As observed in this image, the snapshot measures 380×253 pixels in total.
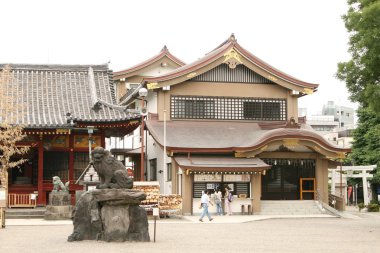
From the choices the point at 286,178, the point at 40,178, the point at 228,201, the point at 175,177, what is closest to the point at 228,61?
the point at 286,178

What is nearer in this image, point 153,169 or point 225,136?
point 225,136

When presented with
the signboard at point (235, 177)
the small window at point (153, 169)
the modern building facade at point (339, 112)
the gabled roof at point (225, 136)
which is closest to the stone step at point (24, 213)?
the gabled roof at point (225, 136)

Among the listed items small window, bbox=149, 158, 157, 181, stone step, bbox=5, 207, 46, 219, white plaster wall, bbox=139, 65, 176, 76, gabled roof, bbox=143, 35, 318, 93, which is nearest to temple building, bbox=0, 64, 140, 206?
stone step, bbox=5, 207, 46, 219

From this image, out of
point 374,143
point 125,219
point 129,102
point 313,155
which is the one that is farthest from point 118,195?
point 374,143

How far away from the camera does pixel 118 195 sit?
1873 centimetres

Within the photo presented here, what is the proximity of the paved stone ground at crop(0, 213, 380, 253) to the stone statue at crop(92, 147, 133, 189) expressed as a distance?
181 centimetres

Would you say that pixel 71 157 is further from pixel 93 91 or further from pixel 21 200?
pixel 93 91

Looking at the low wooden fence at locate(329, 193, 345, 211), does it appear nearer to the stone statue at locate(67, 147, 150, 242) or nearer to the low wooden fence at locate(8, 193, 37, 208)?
the low wooden fence at locate(8, 193, 37, 208)

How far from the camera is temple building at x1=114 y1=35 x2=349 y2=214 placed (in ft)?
120

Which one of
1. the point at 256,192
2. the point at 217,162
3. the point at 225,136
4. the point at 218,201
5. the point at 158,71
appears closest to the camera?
the point at 218,201

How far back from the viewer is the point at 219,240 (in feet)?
65.2

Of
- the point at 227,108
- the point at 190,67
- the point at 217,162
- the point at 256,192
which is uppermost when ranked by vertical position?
the point at 190,67

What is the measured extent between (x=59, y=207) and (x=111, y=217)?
472 inches

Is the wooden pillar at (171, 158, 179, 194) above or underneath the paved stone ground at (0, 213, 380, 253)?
above
